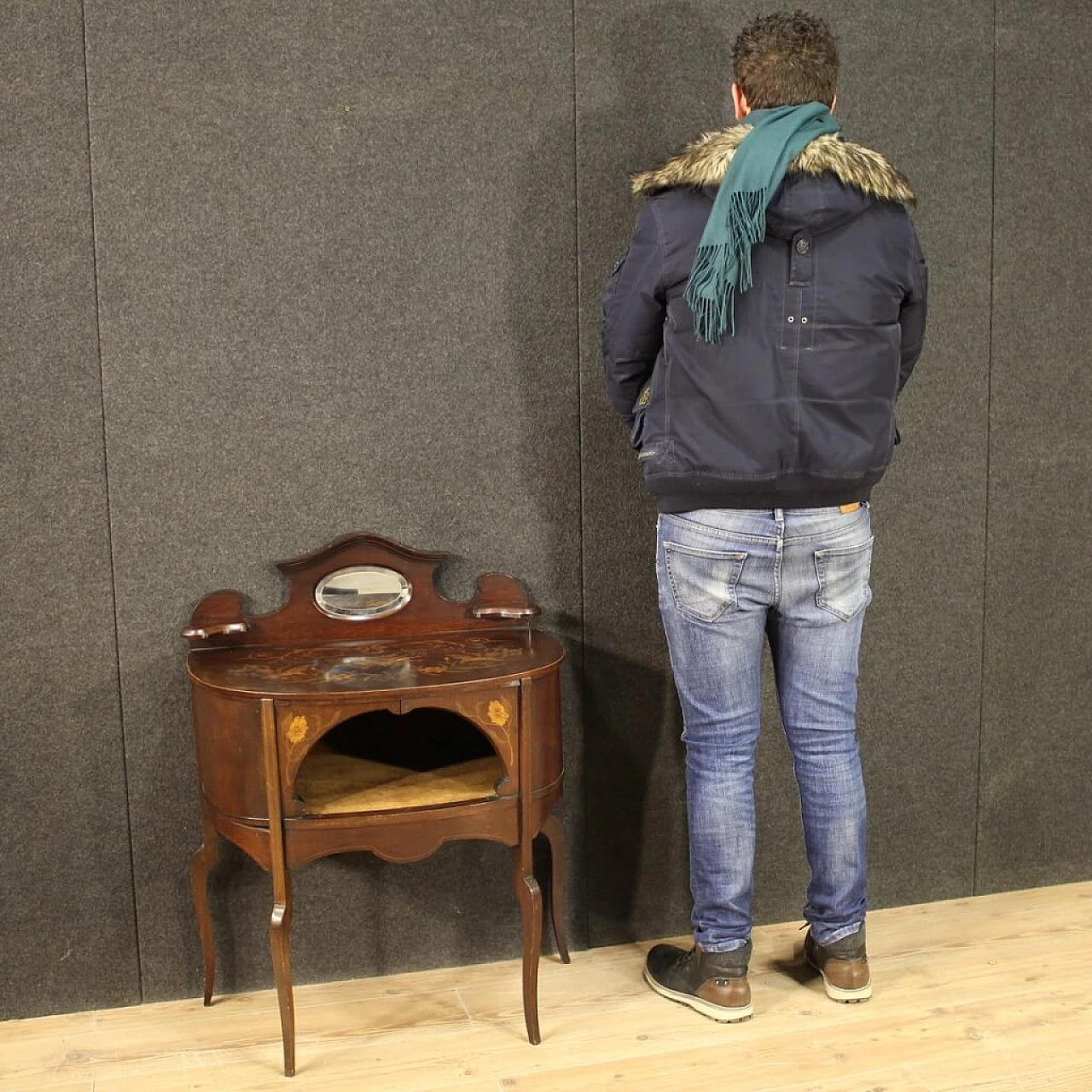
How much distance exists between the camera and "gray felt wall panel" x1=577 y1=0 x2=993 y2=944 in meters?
2.42

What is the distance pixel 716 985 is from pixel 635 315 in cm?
123

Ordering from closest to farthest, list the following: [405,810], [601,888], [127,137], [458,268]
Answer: [405,810] → [127,137] → [458,268] → [601,888]

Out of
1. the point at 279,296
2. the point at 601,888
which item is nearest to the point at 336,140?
the point at 279,296

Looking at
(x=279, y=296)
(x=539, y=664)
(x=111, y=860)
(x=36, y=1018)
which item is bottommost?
(x=36, y=1018)

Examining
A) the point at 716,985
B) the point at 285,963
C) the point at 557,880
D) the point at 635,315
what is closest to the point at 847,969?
the point at 716,985

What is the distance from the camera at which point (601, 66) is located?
93.7 inches

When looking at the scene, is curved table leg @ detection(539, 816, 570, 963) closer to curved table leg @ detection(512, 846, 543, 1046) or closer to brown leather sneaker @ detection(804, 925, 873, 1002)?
curved table leg @ detection(512, 846, 543, 1046)

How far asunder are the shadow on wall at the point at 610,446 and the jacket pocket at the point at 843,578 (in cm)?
49

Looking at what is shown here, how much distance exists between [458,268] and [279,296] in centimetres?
35

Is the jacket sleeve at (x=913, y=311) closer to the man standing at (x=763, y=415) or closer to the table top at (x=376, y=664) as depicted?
the man standing at (x=763, y=415)

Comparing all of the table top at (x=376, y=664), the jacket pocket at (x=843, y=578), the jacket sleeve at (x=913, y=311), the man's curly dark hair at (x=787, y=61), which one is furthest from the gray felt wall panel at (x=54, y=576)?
the jacket sleeve at (x=913, y=311)

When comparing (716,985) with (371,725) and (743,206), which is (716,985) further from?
(743,206)

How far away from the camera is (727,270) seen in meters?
1.91

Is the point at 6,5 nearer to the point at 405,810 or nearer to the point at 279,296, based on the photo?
the point at 279,296
